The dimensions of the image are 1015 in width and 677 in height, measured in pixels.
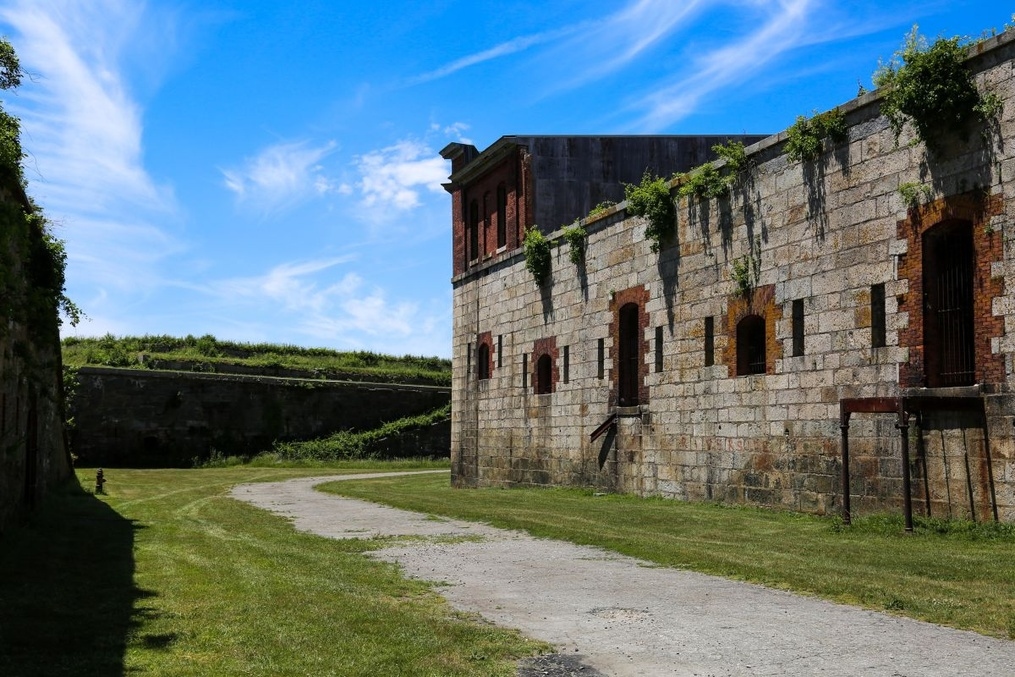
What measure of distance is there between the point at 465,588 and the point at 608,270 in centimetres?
1322

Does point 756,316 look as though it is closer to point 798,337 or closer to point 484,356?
point 798,337

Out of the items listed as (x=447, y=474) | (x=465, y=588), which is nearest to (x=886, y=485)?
(x=465, y=588)

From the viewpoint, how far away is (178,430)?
3797cm

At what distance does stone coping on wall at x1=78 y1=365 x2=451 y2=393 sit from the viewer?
3662 centimetres

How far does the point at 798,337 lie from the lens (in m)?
15.9

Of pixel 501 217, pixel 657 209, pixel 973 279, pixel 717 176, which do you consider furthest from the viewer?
pixel 501 217

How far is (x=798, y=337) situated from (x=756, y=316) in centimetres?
123

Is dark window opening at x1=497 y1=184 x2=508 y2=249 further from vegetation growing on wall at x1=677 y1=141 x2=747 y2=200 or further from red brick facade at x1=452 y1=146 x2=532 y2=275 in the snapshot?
vegetation growing on wall at x1=677 y1=141 x2=747 y2=200

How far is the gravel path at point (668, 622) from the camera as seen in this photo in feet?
19.9

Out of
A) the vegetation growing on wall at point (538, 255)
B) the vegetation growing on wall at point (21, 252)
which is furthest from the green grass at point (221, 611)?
the vegetation growing on wall at point (538, 255)

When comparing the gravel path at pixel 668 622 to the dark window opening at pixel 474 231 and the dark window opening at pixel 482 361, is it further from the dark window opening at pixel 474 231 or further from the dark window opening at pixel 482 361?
the dark window opening at pixel 474 231

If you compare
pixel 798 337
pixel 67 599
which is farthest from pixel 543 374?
pixel 67 599

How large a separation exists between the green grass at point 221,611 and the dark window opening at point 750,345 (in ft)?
25.8

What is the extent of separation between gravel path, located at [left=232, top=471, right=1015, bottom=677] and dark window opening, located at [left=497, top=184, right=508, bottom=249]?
17.6 meters
